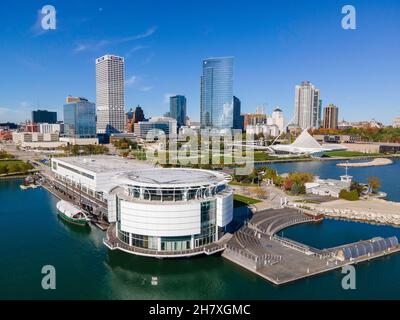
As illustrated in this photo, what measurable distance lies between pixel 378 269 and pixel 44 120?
191 meters

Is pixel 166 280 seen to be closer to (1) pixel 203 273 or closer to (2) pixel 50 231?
(1) pixel 203 273

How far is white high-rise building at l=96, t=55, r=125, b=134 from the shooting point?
446ft

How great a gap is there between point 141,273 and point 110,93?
126 metres

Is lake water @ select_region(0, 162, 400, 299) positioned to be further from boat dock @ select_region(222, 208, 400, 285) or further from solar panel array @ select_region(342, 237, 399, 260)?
solar panel array @ select_region(342, 237, 399, 260)

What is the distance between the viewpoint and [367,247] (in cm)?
2264

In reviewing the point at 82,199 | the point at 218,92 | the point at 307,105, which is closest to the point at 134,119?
the point at 218,92

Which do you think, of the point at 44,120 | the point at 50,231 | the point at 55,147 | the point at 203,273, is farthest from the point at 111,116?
the point at 203,273

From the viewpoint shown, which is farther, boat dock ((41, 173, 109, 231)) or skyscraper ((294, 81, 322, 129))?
skyscraper ((294, 81, 322, 129))

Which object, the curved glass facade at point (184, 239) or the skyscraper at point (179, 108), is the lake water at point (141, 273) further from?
the skyscraper at point (179, 108)

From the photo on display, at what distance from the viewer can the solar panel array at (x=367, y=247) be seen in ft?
71.6

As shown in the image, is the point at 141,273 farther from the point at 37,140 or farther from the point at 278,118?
the point at 278,118

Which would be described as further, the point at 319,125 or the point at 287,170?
the point at 319,125

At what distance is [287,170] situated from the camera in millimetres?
63562

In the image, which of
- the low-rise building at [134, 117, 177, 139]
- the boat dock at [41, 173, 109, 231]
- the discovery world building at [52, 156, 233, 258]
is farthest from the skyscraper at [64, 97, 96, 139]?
the discovery world building at [52, 156, 233, 258]
